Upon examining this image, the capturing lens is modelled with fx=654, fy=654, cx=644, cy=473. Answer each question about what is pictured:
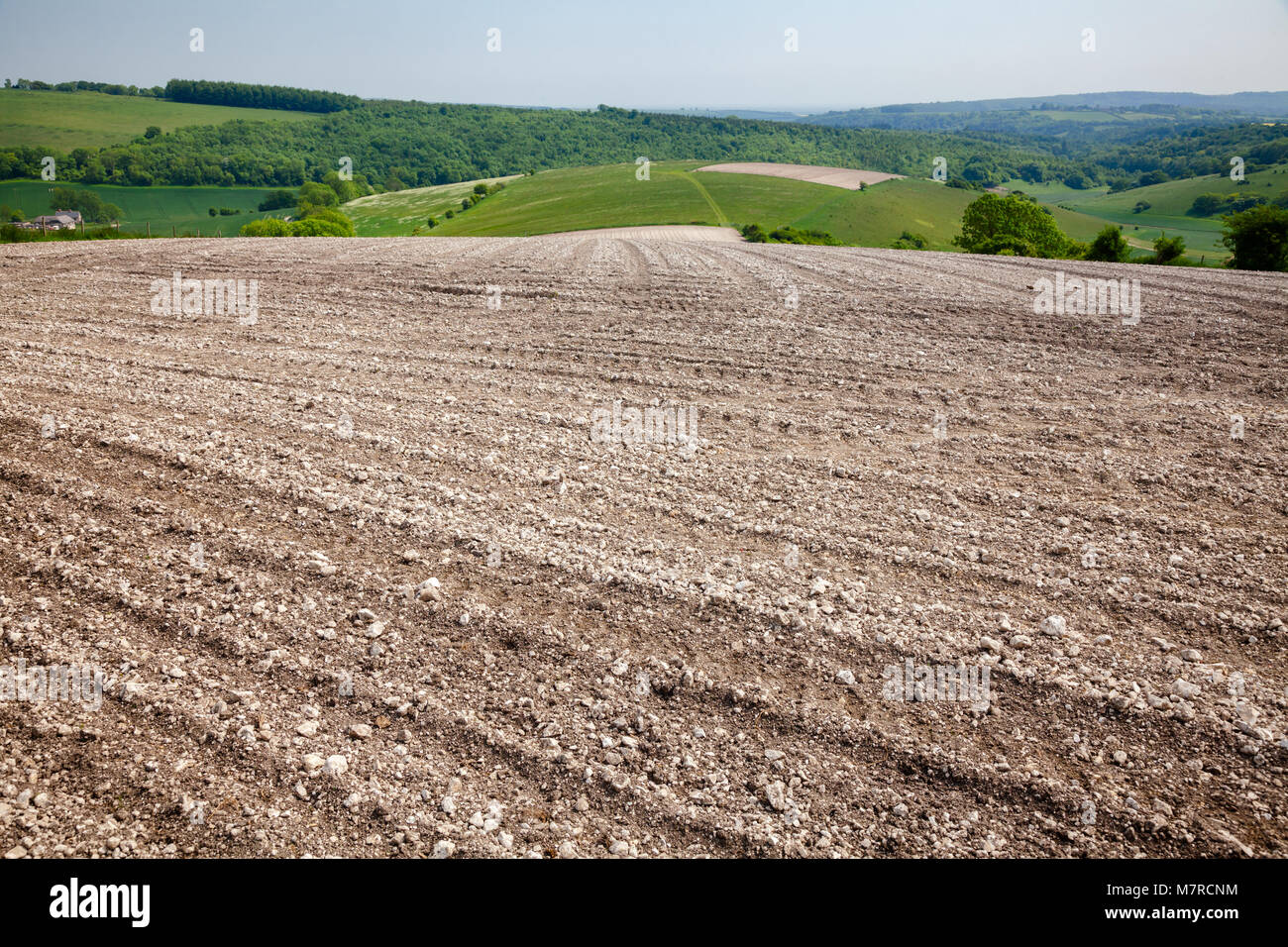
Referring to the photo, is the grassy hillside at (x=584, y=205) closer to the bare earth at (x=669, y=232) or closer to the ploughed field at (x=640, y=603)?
the bare earth at (x=669, y=232)

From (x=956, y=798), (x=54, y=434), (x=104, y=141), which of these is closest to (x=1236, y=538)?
(x=956, y=798)

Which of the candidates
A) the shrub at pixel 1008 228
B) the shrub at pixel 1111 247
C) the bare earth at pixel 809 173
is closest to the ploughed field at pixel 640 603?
the shrub at pixel 1111 247

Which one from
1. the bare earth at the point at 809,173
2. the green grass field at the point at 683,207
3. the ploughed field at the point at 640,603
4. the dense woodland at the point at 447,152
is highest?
the dense woodland at the point at 447,152

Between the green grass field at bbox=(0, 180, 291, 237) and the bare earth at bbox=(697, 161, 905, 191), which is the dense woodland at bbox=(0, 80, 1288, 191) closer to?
the green grass field at bbox=(0, 180, 291, 237)

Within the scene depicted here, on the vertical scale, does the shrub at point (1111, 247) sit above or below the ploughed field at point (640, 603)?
above
